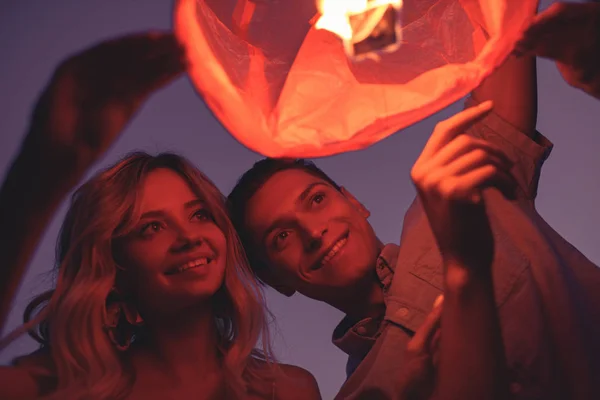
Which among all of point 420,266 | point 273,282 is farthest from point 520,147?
point 273,282

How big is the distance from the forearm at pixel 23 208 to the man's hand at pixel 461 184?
54 cm

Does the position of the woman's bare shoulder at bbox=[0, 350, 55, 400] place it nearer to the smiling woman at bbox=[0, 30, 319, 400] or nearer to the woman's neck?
the smiling woman at bbox=[0, 30, 319, 400]

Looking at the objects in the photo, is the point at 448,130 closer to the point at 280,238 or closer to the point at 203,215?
the point at 280,238

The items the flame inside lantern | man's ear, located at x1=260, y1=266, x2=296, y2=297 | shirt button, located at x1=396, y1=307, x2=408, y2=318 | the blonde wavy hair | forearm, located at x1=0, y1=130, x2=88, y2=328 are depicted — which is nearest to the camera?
the flame inside lantern

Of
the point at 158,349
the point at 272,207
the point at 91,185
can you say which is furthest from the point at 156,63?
the point at 158,349

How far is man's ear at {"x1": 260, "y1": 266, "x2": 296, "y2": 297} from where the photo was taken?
1.49m

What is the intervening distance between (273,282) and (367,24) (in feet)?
2.66

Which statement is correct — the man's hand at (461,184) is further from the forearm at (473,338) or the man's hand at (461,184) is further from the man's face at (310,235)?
the man's face at (310,235)

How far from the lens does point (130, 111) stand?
918 millimetres

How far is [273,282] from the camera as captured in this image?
1.50m

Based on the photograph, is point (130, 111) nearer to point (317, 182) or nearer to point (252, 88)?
point (252, 88)

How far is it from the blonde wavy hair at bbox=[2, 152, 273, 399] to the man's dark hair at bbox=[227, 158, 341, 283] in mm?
35

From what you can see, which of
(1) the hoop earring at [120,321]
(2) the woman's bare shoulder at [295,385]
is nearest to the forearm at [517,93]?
(2) the woman's bare shoulder at [295,385]

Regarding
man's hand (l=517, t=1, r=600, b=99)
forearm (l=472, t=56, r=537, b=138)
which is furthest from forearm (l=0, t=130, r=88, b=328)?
forearm (l=472, t=56, r=537, b=138)
